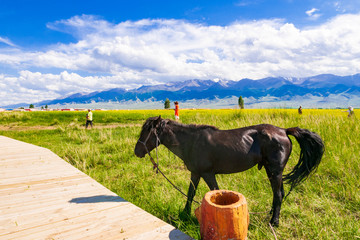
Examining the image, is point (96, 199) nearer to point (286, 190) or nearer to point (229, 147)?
point (229, 147)

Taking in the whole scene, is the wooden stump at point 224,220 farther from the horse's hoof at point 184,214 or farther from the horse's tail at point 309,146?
the horse's tail at point 309,146

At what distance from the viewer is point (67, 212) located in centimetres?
317

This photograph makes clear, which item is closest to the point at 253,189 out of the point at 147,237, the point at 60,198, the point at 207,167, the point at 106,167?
the point at 207,167

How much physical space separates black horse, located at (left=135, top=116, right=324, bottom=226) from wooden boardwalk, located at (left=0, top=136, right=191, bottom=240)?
993 millimetres

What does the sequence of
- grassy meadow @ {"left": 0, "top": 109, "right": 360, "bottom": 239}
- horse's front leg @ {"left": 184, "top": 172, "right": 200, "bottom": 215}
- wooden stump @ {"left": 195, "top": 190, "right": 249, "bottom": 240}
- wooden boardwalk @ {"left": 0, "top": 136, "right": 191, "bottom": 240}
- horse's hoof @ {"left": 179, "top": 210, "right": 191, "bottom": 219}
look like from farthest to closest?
horse's hoof @ {"left": 179, "top": 210, "right": 191, "bottom": 219} → horse's front leg @ {"left": 184, "top": 172, "right": 200, "bottom": 215} → grassy meadow @ {"left": 0, "top": 109, "right": 360, "bottom": 239} → wooden boardwalk @ {"left": 0, "top": 136, "right": 191, "bottom": 240} → wooden stump @ {"left": 195, "top": 190, "right": 249, "bottom": 240}

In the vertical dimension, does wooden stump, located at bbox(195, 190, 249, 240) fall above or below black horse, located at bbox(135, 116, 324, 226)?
below

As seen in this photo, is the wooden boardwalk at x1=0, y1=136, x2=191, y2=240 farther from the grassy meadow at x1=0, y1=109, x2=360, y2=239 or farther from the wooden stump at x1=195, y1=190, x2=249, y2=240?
the grassy meadow at x1=0, y1=109, x2=360, y2=239

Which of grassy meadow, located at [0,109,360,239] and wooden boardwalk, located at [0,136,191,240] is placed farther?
grassy meadow, located at [0,109,360,239]

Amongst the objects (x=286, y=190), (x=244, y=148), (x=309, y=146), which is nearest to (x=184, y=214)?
(x=244, y=148)

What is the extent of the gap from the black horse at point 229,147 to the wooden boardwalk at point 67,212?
993 millimetres

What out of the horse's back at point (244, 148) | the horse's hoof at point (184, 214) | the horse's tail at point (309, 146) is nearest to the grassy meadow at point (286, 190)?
the horse's hoof at point (184, 214)

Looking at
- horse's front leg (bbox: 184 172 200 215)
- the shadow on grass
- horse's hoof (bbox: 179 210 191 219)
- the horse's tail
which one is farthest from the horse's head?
the horse's tail

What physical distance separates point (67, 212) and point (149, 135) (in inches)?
63.3

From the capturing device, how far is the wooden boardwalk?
2596 mm
